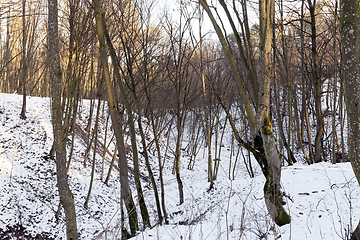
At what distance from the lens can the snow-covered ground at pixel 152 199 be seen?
400 centimetres

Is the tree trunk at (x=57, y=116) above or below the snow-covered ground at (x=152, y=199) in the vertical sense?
above

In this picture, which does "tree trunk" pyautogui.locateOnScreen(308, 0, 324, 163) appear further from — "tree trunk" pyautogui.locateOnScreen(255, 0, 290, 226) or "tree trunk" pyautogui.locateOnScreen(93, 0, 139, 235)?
"tree trunk" pyautogui.locateOnScreen(93, 0, 139, 235)

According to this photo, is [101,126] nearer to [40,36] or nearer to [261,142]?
[40,36]

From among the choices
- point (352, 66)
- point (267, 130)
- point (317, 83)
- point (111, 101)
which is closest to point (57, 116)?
point (111, 101)

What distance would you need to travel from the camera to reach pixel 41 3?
7082 mm

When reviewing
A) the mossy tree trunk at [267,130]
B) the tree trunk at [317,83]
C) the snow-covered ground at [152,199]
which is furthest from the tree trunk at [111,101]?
the tree trunk at [317,83]

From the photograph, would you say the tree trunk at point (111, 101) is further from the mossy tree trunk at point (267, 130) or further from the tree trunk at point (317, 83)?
the tree trunk at point (317, 83)

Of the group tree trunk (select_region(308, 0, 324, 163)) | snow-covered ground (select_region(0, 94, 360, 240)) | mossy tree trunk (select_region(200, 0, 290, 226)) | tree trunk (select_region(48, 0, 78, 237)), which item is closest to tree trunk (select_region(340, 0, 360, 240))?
snow-covered ground (select_region(0, 94, 360, 240))

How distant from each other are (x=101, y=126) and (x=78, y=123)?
1968 millimetres

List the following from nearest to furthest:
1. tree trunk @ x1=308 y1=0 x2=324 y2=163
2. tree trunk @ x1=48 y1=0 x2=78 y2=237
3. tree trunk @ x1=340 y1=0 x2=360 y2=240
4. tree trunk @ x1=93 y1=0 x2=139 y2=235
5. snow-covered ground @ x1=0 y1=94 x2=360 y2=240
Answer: tree trunk @ x1=340 y1=0 x2=360 y2=240, tree trunk @ x1=48 y1=0 x2=78 y2=237, snow-covered ground @ x1=0 y1=94 x2=360 y2=240, tree trunk @ x1=93 y1=0 x2=139 y2=235, tree trunk @ x1=308 y1=0 x2=324 y2=163

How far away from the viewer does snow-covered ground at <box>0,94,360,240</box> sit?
13.1 ft

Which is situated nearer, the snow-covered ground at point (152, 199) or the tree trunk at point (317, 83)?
the snow-covered ground at point (152, 199)

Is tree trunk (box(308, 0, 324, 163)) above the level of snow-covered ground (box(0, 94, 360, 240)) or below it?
above

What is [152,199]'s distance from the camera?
8.19 meters
